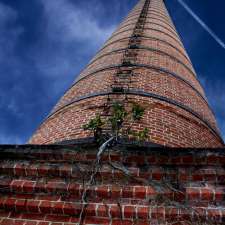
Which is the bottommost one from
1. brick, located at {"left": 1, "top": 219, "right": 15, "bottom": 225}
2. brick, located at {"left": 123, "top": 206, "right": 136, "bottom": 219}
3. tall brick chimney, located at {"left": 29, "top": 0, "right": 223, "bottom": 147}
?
brick, located at {"left": 1, "top": 219, "right": 15, "bottom": 225}

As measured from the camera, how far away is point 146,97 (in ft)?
17.3

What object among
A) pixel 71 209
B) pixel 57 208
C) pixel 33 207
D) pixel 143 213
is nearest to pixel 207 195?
pixel 143 213

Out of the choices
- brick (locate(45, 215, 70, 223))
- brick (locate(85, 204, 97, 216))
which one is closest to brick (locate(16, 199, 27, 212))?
brick (locate(45, 215, 70, 223))

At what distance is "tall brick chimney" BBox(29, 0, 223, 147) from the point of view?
15.8ft

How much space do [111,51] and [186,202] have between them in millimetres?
4899

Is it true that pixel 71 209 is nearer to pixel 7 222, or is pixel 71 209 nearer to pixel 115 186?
pixel 115 186

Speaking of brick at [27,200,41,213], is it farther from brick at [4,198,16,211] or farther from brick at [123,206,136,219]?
brick at [123,206,136,219]

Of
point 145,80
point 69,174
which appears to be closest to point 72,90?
point 145,80

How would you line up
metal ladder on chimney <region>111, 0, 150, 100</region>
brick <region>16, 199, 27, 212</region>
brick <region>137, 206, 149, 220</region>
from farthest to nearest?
1. metal ladder on chimney <region>111, 0, 150, 100</region>
2. brick <region>16, 199, 27, 212</region>
3. brick <region>137, 206, 149, 220</region>

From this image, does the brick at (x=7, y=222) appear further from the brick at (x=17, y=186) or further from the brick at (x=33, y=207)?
the brick at (x=17, y=186)

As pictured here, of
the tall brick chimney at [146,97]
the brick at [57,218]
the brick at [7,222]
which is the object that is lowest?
the brick at [7,222]

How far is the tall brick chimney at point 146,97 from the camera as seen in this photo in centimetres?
481

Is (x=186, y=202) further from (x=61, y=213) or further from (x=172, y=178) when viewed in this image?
(x=61, y=213)

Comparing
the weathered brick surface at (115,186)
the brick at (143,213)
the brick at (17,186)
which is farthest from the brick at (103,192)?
the brick at (17,186)
